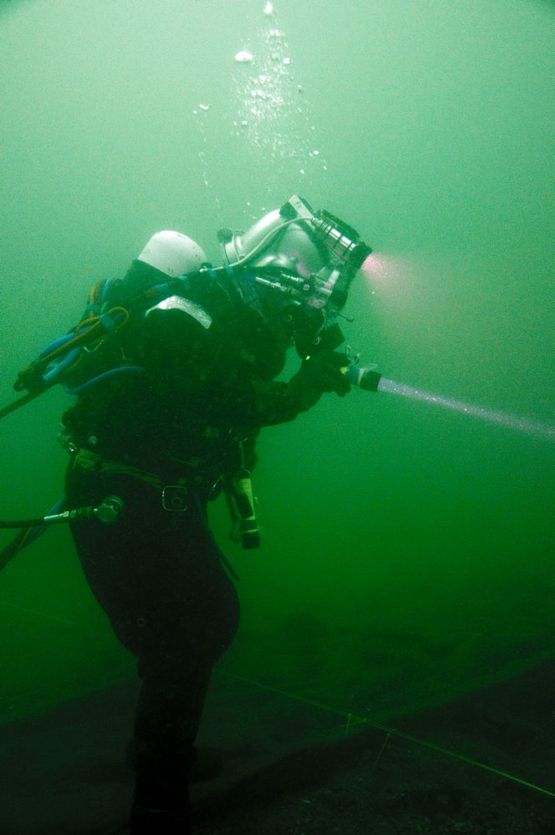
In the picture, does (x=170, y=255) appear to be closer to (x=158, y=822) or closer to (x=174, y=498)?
(x=174, y=498)

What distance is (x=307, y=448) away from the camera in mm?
77000

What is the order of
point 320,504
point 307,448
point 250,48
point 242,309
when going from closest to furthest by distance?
point 242,309 → point 250,48 → point 320,504 → point 307,448

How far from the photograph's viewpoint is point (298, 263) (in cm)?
309

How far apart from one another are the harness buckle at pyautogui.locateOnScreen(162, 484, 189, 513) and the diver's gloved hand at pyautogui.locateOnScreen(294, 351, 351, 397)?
92 cm

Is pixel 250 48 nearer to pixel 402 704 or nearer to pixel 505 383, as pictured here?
pixel 402 704

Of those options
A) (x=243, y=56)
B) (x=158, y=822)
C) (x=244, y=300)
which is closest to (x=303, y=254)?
(x=244, y=300)

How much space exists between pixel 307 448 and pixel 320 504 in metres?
19.4

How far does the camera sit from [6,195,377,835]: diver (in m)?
2.11

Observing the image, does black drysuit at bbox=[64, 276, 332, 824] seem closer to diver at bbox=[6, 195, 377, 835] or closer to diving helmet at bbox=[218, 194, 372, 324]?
diver at bbox=[6, 195, 377, 835]

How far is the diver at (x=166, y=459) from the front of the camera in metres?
2.11

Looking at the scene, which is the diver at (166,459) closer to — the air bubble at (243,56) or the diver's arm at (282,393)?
the diver's arm at (282,393)

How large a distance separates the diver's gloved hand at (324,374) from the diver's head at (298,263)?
172 mm

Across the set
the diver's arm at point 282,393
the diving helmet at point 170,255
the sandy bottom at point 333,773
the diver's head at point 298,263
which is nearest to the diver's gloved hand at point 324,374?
the diver's arm at point 282,393

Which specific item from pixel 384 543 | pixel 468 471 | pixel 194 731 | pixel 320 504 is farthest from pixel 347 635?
pixel 468 471
